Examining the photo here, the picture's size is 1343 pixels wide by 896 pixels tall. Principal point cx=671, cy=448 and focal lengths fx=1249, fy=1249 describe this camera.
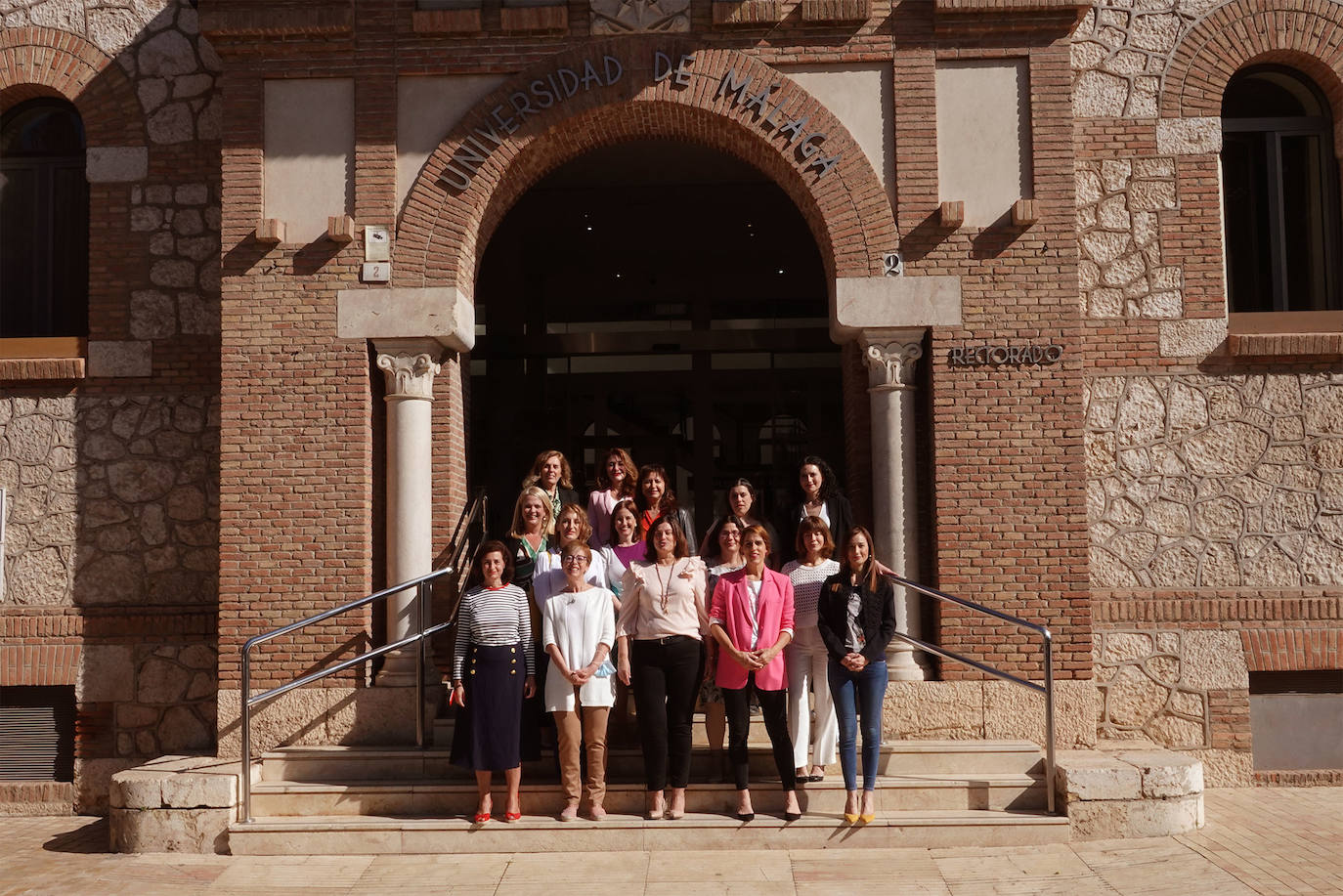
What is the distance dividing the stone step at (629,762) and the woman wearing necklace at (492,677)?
56 centimetres

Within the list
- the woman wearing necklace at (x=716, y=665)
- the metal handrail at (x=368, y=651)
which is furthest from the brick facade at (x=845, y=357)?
the woman wearing necklace at (x=716, y=665)

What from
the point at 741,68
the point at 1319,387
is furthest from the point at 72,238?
the point at 1319,387

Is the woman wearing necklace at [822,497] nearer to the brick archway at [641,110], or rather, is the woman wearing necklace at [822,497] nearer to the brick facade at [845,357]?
the brick facade at [845,357]

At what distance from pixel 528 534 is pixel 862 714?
8.04 ft

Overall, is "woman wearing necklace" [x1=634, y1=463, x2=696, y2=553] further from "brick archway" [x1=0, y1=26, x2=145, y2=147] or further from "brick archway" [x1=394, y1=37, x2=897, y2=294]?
"brick archway" [x1=0, y1=26, x2=145, y2=147]

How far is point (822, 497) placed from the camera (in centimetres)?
875

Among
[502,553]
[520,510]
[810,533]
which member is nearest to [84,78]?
[520,510]

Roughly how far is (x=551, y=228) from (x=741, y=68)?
4.92 meters

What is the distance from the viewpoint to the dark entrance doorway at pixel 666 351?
13.8 metres

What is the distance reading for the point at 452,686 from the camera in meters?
7.84

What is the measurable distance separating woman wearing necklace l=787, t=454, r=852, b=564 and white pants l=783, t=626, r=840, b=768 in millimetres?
963

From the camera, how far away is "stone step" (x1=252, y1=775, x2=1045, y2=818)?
7996 millimetres

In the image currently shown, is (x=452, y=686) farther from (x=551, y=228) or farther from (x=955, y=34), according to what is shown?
(x=551, y=228)

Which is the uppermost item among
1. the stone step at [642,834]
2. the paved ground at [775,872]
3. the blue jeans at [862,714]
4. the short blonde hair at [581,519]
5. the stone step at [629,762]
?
the short blonde hair at [581,519]
